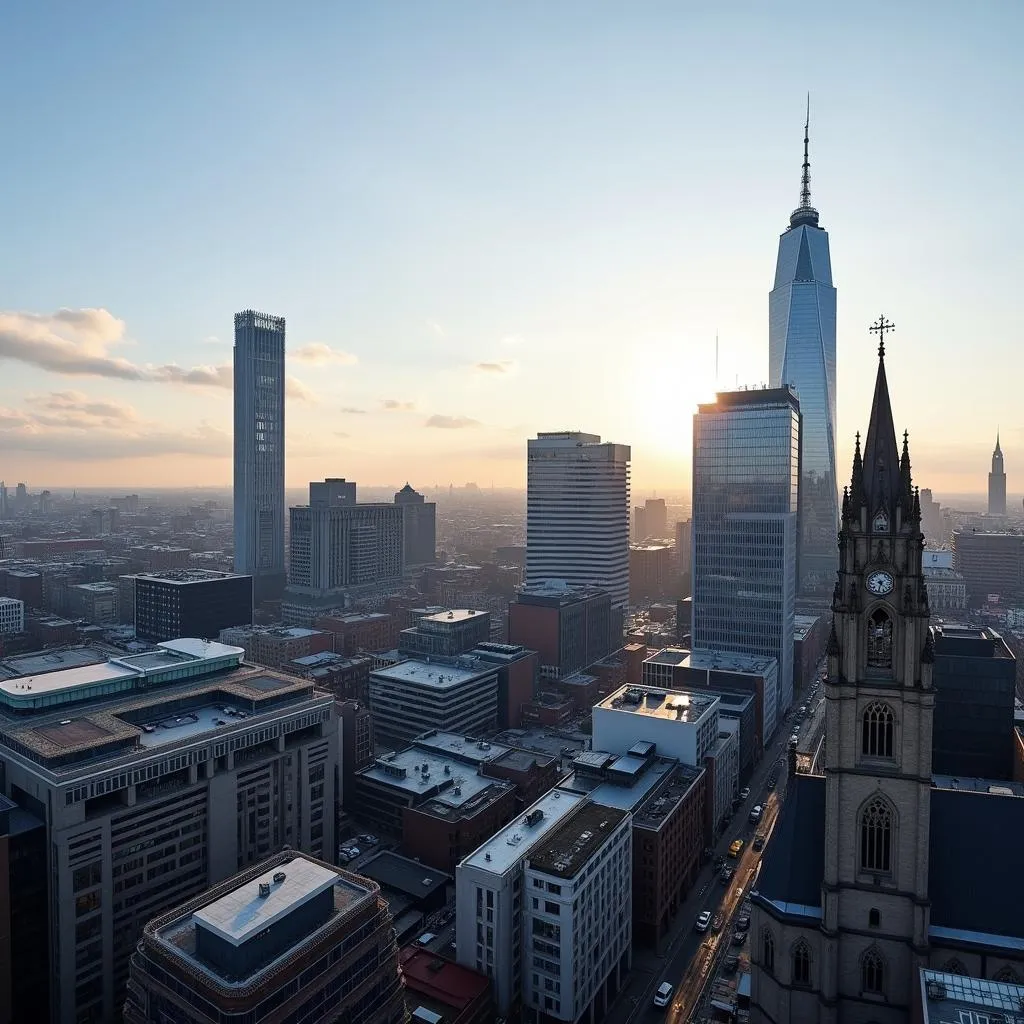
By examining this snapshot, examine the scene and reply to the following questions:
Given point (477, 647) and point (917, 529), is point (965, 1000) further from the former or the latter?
point (477, 647)

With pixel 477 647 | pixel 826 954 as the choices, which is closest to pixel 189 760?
pixel 826 954

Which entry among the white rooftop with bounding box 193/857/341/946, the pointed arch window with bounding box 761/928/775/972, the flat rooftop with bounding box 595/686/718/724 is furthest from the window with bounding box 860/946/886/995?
the flat rooftop with bounding box 595/686/718/724

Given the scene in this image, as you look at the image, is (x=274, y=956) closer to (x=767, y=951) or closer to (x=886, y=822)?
(x=767, y=951)

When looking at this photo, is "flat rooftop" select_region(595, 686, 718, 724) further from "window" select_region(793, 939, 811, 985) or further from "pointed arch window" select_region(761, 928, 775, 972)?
"window" select_region(793, 939, 811, 985)

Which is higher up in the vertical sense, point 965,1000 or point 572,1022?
point 965,1000

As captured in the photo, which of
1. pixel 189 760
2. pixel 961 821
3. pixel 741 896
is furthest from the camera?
pixel 741 896

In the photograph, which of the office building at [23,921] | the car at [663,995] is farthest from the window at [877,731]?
the office building at [23,921]

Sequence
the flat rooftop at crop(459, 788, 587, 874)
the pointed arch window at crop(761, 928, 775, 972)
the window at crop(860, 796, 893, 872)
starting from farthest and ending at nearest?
the flat rooftop at crop(459, 788, 587, 874) < the pointed arch window at crop(761, 928, 775, 972) < the window at crop(860, 796, 893, 872)
